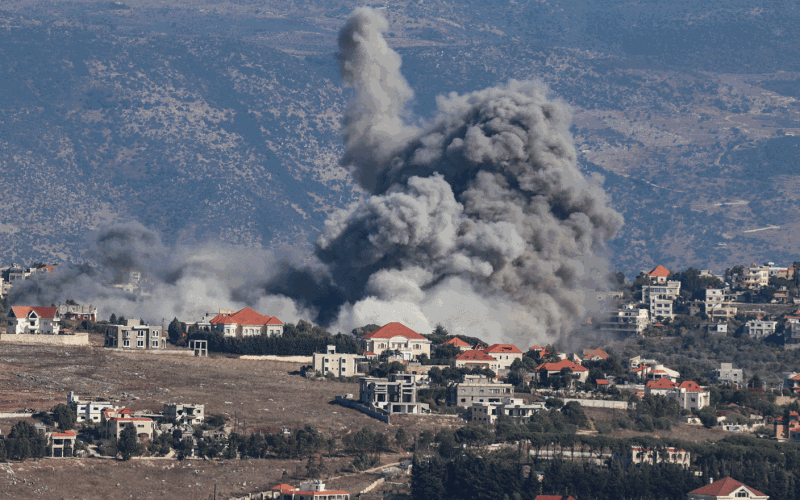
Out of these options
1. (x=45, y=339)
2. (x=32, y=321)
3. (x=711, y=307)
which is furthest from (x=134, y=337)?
(x=711, y=307)

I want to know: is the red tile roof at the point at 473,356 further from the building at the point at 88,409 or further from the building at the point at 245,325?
the building at the point at 88,409

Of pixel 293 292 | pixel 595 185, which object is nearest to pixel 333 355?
pixel 293 292

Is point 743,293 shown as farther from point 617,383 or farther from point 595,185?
point 617,383

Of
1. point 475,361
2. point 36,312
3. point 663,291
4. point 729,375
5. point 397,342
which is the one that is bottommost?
point 729,375

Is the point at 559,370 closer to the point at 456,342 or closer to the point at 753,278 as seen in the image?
the point at 456,342

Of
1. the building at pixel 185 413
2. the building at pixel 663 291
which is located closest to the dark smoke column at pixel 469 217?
the building at pixel 663 291
